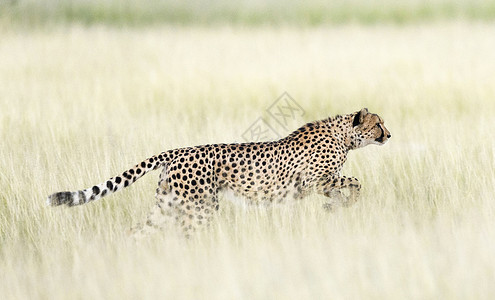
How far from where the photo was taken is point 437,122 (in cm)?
799

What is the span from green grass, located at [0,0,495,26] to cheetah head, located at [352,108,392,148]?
1158cm

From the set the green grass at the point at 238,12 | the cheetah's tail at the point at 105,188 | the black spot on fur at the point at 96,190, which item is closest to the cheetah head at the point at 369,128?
the cheetah's tail at the point at 105,188

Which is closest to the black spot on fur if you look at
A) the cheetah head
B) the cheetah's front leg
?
the cheetah's front leg

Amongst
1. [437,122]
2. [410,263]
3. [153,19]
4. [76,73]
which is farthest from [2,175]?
[153,19]

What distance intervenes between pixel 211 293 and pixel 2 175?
250 centimetres

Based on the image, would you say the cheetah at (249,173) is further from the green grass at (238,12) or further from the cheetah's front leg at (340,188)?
the green grass at (238,12)

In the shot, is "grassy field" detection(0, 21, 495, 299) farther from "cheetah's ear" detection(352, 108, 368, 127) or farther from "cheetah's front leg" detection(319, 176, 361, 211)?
"cheetah's ear" detection(352, 108, 368, 127)

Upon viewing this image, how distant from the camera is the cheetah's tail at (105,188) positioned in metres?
3.98

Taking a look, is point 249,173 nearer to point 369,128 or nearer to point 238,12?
point 369,128

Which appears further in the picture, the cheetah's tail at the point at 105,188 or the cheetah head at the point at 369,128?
the cheetah head at the point at 369,128

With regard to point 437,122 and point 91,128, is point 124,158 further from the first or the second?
point 437,122

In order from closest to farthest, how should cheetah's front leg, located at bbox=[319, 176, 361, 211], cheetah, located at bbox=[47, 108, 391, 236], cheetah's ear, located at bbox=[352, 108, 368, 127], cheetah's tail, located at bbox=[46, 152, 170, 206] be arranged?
1. cheetah's tail, located at bbox=[46, 152, 170, 206]
2. cheetah, located at bbox=[47, 108, 391, 236]
3. cheetah's front leg, located at bbox=[319, 176, 361, 211]
4. cheetah's ear, located at bbox=[352, 108, 368, 127]

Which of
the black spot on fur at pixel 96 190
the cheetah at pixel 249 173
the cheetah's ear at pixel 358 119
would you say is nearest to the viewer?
the black spot on fur at pixel 96 190

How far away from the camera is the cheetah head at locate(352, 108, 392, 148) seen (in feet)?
15.9
